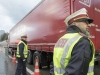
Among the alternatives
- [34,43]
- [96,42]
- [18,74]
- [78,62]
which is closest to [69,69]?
[78,62]

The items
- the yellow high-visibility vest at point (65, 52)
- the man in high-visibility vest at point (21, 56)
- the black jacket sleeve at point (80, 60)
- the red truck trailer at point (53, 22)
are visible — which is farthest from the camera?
the man in high-visibility vest at point (21, 56)

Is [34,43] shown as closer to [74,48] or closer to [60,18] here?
[60,18]

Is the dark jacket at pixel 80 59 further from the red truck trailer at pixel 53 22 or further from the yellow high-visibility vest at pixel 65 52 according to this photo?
the red truck trailer at pixel 53 22

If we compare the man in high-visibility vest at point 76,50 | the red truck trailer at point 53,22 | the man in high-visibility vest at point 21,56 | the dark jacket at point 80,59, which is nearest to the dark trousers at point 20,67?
the man in high-visibility vest at point 21,56

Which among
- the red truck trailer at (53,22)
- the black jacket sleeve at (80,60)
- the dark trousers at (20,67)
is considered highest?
the red truck trailer at (53,22)

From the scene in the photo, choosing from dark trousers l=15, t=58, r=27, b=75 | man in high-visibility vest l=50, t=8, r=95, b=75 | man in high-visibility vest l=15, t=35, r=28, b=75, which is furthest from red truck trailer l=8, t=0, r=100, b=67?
man in high-visibility vest l=50, t=8, r=95, b=75

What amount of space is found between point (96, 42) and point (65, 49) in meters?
4.92

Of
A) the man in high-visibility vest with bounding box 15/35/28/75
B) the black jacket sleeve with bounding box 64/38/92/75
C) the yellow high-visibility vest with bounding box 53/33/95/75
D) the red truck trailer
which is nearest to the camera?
the black jacket sleeve with bounding box 64/38/92/75

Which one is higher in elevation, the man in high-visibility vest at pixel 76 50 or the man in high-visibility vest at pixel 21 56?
the man in high-visibility vest at pixel 76 50

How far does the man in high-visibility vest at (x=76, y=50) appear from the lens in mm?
1889

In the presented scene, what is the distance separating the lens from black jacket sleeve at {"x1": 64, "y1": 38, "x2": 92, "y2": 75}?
1873 millimetres

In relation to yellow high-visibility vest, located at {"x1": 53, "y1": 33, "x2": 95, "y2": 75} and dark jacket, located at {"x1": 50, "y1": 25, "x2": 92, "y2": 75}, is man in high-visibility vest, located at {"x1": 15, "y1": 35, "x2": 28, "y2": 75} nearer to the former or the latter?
yellow high-visibility vest, located at {"x1": 53, "y1": 33, "x2": 95, "y2": 75}

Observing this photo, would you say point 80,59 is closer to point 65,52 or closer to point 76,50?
point 76,50

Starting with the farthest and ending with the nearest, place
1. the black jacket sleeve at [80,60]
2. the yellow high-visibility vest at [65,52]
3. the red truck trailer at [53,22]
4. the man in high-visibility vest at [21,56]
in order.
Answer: the man in high-visibility vest at [21,56] → the red truck trailer at [53,22] → the yellow high-visibility vest at [65,52] → the black jacket sleeve at [80,60]
